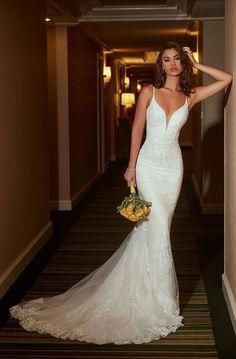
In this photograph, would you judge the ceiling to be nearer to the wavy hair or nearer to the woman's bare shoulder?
the wavy hair

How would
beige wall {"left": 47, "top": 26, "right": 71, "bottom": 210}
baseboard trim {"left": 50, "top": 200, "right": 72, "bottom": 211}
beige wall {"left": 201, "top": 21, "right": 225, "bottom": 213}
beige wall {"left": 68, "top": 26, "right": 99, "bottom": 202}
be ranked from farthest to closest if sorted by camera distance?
1. beige wall {"left": 68, "top": 26, "right": 99, "bottom": 202}
2. baseboard trim {"left": 50, "top": 200, "right": 72, "bottom": 211}
3. beige wall {"left": 47, "top": 26, "right": 71, "bottom": 210}
4. beige wall {"left": 201, "top": 21, "right": 225, "bottom": 213}

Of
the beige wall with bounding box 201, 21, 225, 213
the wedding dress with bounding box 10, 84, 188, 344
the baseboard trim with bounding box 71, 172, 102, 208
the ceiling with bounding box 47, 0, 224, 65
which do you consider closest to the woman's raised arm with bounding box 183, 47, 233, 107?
the wedding dress with bounding box 10, 84, 188, 344

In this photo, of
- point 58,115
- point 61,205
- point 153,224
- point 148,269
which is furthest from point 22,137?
point 61,205

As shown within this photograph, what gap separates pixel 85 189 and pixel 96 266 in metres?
4.50

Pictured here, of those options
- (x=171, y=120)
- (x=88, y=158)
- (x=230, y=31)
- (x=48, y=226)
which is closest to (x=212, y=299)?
(x=171, y=120)

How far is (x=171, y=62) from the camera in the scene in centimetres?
377

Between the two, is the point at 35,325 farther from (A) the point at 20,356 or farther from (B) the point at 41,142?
(B) the point at 41,142

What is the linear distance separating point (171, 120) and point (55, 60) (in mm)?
4446

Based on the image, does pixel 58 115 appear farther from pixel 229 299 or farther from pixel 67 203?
pixel 229 299

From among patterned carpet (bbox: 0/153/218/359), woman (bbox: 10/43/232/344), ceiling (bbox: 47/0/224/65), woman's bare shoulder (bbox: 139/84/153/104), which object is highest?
ceiling (bbox: 47/0/224/65)

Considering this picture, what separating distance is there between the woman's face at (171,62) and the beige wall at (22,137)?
4.30 feet

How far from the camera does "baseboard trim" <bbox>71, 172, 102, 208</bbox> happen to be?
8579 mm

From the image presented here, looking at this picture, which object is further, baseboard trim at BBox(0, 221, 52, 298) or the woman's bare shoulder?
baseboard trim at BBox(0, 221, 52, 298)

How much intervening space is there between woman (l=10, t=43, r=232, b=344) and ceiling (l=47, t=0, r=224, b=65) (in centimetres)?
295
